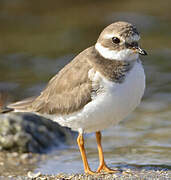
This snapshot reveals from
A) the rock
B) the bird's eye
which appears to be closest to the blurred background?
the rock

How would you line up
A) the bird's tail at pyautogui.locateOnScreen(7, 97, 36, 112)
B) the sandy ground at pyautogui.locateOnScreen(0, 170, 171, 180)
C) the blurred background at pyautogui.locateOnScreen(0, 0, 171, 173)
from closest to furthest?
the sandy ground at pyautogui.locateOnScreen(0, 170, 171, 180)
the bird's tail at pyautogui.locateOnScreen(7, 97, 36, 112)
the blurred background at pyautogui.locateOnScreen(0, 0, 171, 173)

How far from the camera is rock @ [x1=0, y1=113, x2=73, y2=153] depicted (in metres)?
8.45

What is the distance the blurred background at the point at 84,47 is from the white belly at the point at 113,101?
110cm

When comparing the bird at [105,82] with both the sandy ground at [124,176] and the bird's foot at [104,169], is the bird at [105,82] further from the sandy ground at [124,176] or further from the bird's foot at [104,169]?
the sandy ground at [124,176]

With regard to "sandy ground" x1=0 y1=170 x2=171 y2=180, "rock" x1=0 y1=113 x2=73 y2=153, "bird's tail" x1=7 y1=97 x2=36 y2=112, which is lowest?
"rock" x1=0 y1=113 x2=73 y2=153

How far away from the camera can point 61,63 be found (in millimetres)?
13133

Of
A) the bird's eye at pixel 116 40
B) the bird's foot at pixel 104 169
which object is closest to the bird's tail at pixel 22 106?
the bird's foot at pixel 104 169

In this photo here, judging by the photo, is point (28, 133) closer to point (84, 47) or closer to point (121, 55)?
point (121, 55)

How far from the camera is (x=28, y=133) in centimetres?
869

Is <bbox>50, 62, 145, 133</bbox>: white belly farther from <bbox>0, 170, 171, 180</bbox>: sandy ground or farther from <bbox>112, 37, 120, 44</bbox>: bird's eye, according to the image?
<bbox>0, 170, 171, 180</bbox>: sandy ground

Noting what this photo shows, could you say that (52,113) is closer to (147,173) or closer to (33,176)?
(33,176)

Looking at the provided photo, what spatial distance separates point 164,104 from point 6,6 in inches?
319

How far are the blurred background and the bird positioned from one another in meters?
1.10

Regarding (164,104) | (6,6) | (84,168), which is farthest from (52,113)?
(6,6)
